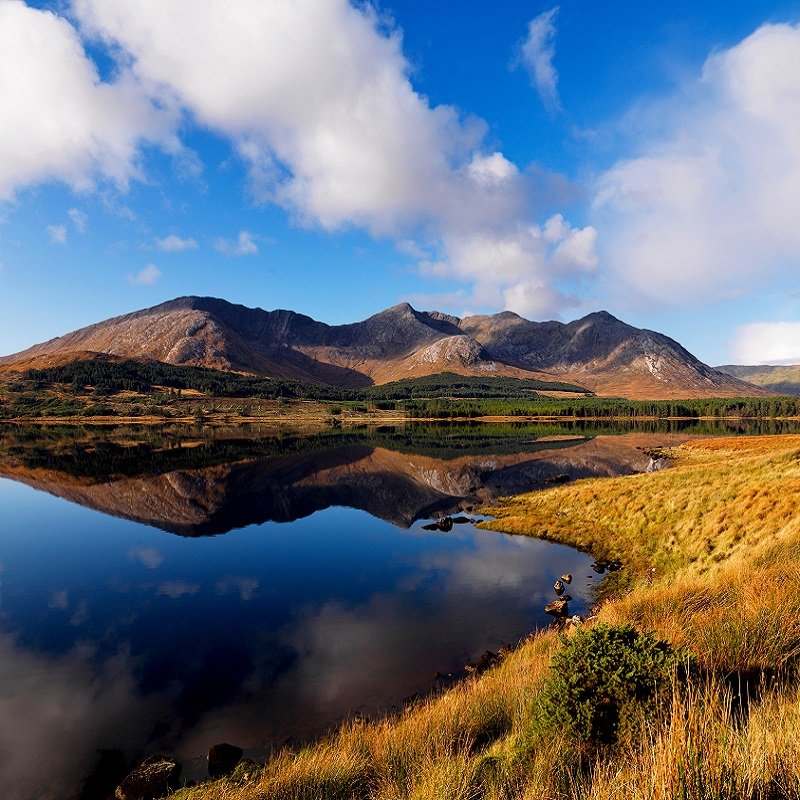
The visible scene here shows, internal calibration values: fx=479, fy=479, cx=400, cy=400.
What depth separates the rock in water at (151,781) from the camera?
45.4 ft

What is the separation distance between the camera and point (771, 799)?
17.5ft

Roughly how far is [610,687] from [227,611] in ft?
80.8

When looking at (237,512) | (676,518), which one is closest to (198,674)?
(676,518)

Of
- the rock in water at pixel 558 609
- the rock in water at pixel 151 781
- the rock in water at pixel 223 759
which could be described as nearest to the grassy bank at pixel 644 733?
the rock in water at pixel 223 759

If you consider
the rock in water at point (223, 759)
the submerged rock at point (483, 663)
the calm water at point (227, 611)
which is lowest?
the calm water at point (227, 611)

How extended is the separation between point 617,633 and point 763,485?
2699 cm

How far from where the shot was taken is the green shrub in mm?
8914

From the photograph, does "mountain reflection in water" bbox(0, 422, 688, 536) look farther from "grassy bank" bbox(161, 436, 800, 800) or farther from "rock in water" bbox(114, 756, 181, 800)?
"grassy bank" bbox(161, 436, 800, 800)

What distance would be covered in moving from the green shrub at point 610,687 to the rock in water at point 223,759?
10.9 metres

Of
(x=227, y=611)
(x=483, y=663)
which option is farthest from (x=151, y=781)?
(x=227, y=611)

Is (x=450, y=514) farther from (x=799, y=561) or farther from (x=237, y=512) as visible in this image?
(x=799, y=561)

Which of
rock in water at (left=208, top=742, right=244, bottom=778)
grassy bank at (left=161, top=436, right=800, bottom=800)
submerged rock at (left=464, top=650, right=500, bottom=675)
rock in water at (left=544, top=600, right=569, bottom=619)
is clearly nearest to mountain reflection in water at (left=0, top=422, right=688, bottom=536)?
rock in water at (left=544, top=600, right=569, bottom=619)

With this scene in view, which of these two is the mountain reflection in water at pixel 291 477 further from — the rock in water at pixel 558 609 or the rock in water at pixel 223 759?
the rock in water at pixel 223 759

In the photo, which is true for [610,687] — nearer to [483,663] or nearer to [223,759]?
[483,663]
